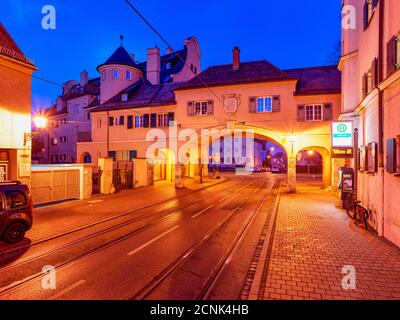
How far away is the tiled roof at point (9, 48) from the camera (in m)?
13.2

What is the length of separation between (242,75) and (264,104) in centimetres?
393

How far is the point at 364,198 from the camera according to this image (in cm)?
1148

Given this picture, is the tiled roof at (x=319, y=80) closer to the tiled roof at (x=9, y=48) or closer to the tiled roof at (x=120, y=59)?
the tiled roof at (x=9, y=48)

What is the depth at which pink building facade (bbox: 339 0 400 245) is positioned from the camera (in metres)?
7.86

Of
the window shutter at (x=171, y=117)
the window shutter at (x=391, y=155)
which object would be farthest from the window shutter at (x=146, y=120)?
the window shutter at (x=391, y=155)

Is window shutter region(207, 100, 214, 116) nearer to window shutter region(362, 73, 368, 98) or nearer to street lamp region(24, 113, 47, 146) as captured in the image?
window shutter region(362, 73, 368, 98)

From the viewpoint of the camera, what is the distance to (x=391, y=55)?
8195mm

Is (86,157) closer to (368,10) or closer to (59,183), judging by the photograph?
(59,183)

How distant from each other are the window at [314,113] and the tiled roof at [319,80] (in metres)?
1.27

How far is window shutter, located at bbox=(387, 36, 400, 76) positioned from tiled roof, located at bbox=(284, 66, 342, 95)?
46.3 ft

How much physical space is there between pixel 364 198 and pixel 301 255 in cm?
636

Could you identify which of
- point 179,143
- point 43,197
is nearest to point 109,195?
point 43,197

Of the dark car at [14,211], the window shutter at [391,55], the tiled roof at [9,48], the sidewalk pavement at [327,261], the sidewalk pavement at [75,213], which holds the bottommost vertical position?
the sidewalk pavement at [327,261]
